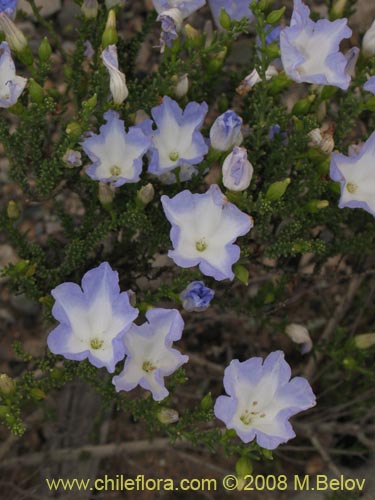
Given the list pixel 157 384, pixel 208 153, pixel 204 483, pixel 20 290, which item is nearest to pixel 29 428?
pixel 204 483

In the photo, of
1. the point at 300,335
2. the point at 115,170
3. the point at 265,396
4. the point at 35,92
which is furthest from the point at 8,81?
the point at 300,335

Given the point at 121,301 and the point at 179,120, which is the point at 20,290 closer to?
the point at 121,301

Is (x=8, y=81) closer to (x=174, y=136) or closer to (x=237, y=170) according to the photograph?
(x=174, y=136)

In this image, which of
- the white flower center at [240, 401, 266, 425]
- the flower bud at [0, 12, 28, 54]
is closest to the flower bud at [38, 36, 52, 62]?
the flower bud at [0, 12, 28, 54]

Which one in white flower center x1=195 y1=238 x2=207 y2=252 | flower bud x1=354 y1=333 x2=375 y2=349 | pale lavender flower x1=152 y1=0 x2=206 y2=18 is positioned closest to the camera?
white flower center x1=195 y1=238 x2=207 y2=252

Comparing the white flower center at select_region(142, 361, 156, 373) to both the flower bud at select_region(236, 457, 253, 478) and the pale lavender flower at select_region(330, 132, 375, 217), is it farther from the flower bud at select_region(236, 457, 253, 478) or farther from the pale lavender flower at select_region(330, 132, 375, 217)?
the pale lavender flower at select_region(330, 132, 375, 217)
